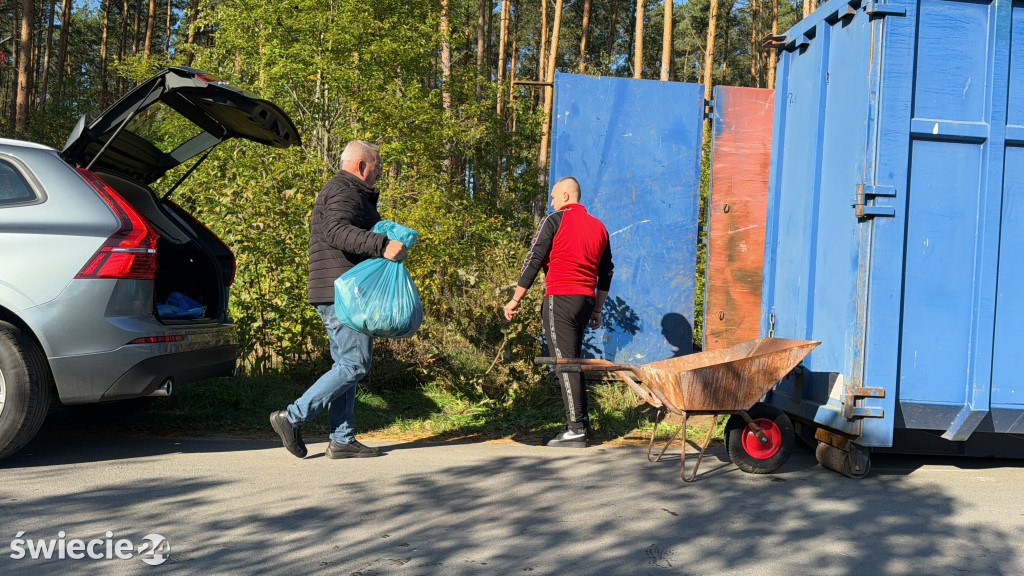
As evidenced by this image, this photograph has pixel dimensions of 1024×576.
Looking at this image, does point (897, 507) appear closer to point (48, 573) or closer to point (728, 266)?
point (728, 266)

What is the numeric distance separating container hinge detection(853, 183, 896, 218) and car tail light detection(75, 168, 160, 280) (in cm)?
420

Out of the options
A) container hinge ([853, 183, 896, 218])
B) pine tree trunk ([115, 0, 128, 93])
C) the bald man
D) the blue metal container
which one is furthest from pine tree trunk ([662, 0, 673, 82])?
pine tree trunk ([115, 0, 128, 93])

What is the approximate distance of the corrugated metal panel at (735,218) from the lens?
6973mm

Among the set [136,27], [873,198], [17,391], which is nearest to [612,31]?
[136,27]

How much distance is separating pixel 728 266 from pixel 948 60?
2.50m

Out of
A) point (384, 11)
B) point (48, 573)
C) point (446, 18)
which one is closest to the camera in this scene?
point (48, 573)

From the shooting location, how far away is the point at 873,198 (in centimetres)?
488

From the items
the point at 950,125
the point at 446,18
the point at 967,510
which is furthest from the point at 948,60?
the point at 446,18

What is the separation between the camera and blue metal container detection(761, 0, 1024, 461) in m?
4.86

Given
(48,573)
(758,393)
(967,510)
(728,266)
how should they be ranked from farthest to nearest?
(728,266) → (758,393) → (967,510) → (48,573)

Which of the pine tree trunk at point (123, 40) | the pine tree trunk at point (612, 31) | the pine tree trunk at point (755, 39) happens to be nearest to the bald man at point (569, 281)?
the pine tree trunk at point (755, 39)

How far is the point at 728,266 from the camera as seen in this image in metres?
6.98

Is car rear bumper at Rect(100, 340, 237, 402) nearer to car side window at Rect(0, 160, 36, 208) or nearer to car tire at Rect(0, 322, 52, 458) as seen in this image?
car tire at Rect(0, 322, 52, 458)

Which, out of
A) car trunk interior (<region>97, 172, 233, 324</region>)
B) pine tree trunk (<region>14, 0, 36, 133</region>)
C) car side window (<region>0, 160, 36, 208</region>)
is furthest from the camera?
pine tree trunk (<region>14, 0, 36, 133</region>)
